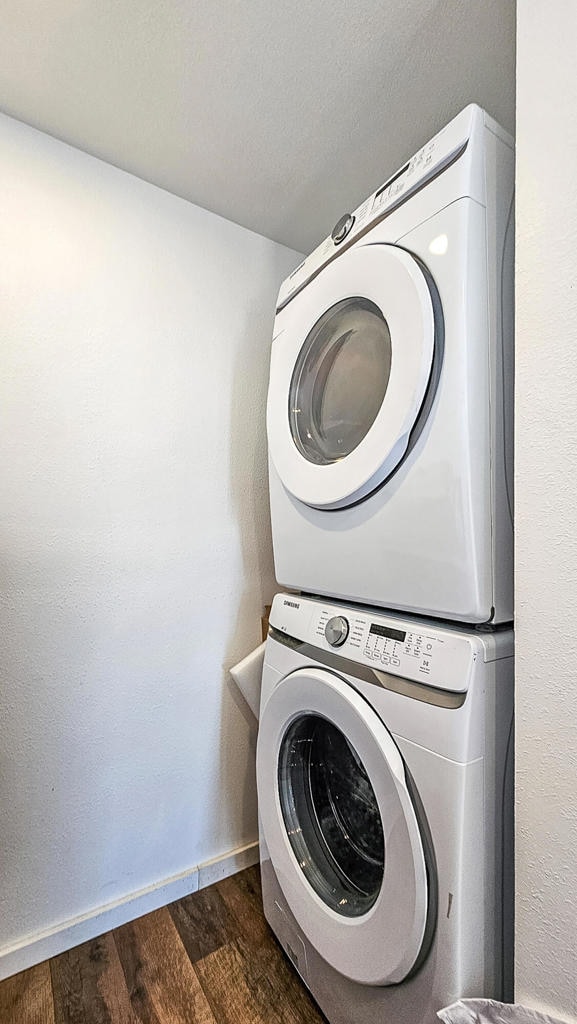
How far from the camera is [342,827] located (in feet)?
3.51

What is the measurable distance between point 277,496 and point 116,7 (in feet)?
3.51

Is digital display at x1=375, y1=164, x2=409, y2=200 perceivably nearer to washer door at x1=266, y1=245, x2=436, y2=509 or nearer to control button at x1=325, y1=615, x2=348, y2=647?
washer door at x1=266, y1=245, x2=436, y2=509

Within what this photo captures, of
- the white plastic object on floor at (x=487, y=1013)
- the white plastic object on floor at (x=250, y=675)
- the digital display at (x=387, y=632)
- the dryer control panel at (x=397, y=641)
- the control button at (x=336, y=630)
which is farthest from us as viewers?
the white plastic object on floor at (x=250, y=675)

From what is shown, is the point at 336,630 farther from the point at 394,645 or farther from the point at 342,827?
the point at 342,827

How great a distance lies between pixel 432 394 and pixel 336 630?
51 cm

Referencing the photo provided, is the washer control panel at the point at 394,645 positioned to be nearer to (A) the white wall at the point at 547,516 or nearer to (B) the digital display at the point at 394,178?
(A) the white wall at the point at 547,516

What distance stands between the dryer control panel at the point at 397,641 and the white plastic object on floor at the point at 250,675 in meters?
0.34

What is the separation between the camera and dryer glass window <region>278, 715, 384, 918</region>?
976 millimetres

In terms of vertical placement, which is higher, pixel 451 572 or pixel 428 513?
pixel 428 513

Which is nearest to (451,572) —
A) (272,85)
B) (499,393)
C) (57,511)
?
(499,393)

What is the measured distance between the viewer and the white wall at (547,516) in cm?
65

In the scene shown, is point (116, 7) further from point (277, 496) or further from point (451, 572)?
point (451, 572)

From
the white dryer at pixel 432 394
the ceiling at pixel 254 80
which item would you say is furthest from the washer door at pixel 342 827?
the ceiling at pixel 254 80

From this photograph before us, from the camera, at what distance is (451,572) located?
0.80 meters
